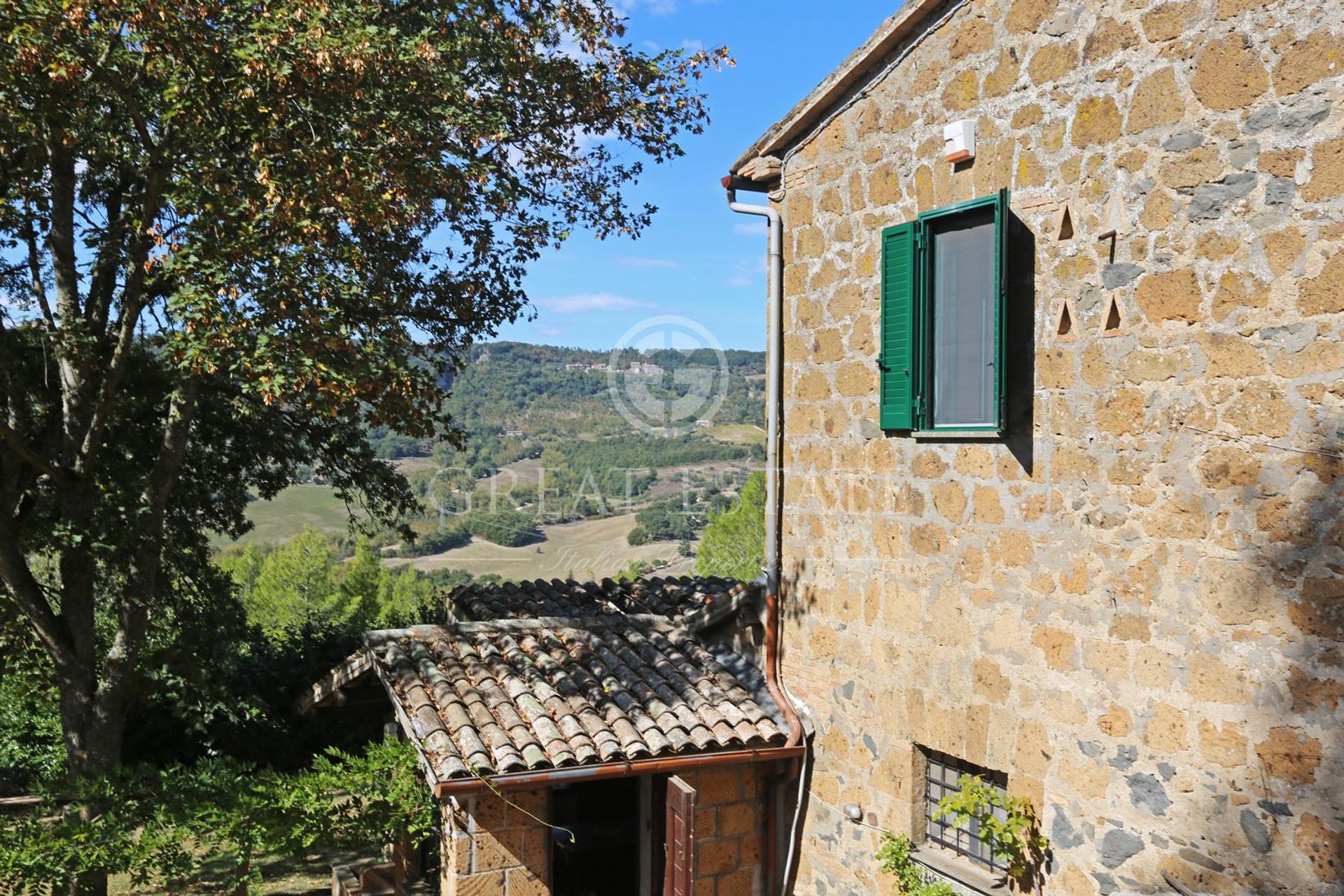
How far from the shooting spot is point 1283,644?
4.05 metres

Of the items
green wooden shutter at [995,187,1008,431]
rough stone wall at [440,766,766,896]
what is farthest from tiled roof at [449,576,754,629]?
green wooden shutter at [995,187,1008,431]

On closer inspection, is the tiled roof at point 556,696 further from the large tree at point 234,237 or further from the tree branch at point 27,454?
the tree branch at point 27,454

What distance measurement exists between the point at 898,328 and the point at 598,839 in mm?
6179

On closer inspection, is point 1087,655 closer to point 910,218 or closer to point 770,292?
point 910,218

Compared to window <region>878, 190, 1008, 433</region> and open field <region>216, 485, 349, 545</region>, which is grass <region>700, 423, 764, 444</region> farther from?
window <region>878, 190, 1008, 433</region>

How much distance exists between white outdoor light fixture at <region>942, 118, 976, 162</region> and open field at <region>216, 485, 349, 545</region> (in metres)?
50.1

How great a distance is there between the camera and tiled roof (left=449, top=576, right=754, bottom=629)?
10.2 m

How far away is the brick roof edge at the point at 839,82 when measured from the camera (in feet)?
19.0

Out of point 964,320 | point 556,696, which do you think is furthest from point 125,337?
point 964,320

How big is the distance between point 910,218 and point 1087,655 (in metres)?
2.73

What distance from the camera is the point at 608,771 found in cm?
621

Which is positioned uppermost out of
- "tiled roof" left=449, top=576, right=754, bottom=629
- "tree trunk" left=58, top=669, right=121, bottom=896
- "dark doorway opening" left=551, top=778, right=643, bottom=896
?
"tiled roof" left=449, top=576, right=754, bottom=629

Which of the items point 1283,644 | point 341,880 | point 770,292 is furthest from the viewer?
point 341,880

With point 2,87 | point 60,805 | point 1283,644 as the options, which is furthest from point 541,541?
point 1283,644
